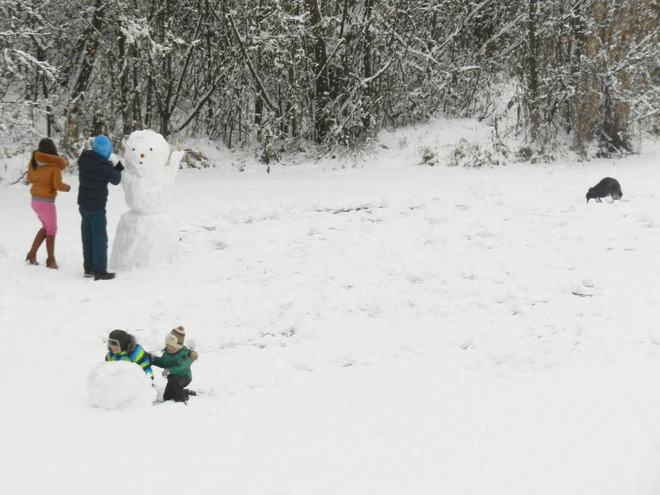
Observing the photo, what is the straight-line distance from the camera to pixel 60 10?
46.0 ft

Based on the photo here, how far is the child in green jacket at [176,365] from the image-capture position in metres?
4.57

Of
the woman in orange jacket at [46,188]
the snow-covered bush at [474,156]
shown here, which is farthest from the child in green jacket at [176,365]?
the snow-covered bush at [474,156]

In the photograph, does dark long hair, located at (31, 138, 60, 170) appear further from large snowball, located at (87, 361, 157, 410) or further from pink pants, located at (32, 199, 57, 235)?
large snowball, located at (87, 361, 157, 410)

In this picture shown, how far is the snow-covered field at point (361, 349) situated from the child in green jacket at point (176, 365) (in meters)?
0.15

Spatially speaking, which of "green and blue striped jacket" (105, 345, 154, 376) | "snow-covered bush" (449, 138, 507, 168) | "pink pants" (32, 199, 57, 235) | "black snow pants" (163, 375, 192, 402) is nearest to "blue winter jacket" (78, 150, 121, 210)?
"pink pants" (32, 199, 57, 235)

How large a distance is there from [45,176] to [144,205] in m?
1.15

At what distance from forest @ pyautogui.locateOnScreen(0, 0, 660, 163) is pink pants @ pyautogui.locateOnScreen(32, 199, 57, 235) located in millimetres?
5597

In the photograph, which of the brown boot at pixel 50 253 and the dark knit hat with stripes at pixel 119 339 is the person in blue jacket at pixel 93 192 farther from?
the dark knit hat with stripes at pixel 119 339

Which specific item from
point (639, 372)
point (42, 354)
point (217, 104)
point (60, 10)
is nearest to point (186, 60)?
point (217, 104)

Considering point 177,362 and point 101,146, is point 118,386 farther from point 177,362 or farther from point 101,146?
point 101,146

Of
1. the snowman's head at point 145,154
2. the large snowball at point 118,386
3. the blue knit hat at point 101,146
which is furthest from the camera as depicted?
the snowman's head at point 145,154

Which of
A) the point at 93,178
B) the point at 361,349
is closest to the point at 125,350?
the point at 361,349

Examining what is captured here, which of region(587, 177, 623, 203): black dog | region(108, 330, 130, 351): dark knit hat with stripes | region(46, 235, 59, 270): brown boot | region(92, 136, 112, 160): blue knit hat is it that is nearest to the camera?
region(108, 330, 130, 351): dark knit hat with stripes

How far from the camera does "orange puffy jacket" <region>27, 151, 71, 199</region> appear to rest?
761cm
